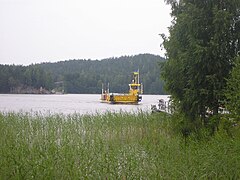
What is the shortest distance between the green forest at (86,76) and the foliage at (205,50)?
7622 cm

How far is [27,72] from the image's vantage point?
9794cm

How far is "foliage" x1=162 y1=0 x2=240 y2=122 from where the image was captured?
1151 cm

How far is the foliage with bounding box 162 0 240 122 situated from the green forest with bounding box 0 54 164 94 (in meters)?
76.2

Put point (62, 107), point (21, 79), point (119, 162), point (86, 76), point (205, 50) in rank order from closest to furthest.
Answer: point (119, 162), point (205, 50), point (62, 107), point (21, 79), point (86, 76)

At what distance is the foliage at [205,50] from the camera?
11508 mm

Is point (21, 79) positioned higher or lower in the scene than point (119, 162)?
higher

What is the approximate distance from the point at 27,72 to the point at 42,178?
95.1 m

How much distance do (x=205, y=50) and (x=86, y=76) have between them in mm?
97264

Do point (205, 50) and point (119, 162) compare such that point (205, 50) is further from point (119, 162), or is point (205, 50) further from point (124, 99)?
point (124, 99)

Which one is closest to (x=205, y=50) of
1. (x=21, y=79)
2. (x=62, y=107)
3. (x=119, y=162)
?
(x=119, y=162)

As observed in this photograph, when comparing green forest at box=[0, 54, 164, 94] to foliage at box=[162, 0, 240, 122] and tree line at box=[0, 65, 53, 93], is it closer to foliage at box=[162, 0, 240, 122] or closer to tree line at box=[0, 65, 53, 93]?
tree line at box=[0, 65, 53, 93]

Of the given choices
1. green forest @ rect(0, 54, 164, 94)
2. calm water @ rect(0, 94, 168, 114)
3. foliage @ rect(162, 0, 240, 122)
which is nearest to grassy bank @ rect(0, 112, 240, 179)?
foliage @ rect(162, 0, 240, 122)

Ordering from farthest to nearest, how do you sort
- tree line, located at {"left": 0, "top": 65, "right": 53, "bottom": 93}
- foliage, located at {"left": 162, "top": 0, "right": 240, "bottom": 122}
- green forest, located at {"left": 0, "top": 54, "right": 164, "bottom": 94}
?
green forest, located at {"left": 0, "top": 54, "right": 164, "bottom": 94}, tree line, located at {"left": 0, "top": 65, "right": 53, "bottom": 93}, foliage, located at {"left": 162, "top": 0, "right": 240, "bottom": 122}

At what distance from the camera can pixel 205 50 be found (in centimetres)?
1134
